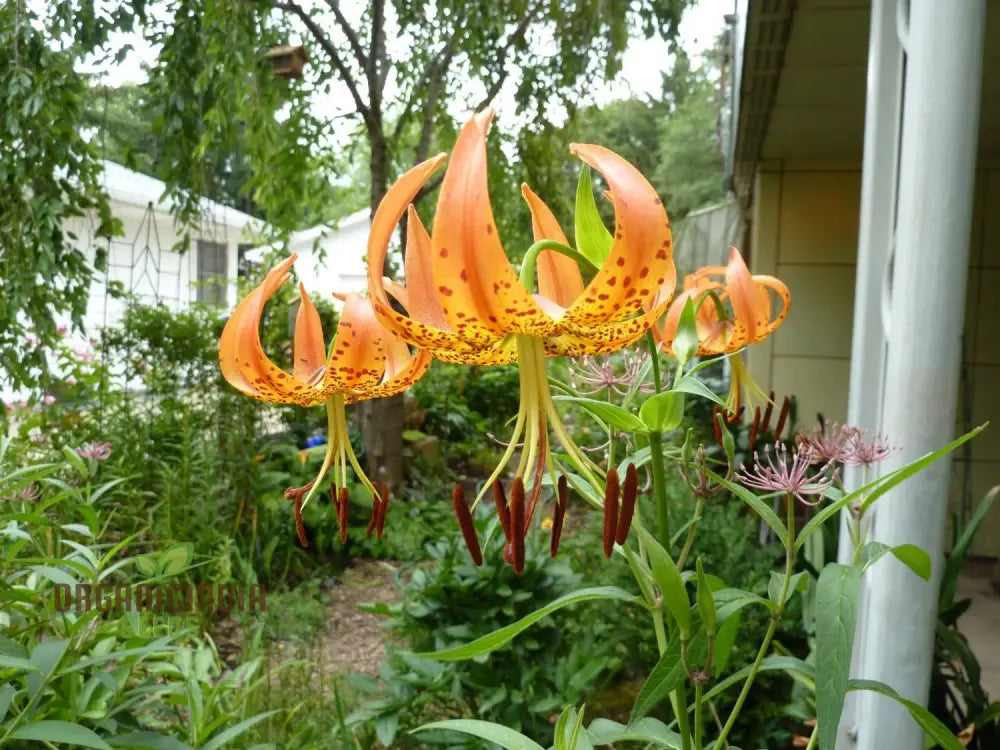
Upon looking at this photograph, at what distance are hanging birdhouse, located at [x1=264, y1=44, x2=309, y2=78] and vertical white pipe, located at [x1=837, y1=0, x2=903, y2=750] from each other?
319 cm

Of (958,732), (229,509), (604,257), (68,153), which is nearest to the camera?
(604,257)

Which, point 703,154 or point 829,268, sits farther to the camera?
point 703,154

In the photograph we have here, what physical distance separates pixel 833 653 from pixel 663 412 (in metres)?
0.19

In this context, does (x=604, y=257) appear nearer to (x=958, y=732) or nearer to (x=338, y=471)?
(x=338, y=471)

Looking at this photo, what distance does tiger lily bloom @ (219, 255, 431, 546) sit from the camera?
66 cm

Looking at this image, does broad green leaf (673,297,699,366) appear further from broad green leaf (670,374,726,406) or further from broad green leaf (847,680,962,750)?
broad green leaf (847,680,962,750)

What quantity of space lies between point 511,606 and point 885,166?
3.71 ft

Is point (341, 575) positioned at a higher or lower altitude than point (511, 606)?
lower

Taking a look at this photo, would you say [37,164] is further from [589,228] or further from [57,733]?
[589,228]

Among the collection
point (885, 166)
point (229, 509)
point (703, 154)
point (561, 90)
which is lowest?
point (229, 509)

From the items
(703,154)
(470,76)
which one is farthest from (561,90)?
(703,154)

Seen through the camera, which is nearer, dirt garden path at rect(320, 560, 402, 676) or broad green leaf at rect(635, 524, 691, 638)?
broad green leaf at rect(635, 524, 691, 638)

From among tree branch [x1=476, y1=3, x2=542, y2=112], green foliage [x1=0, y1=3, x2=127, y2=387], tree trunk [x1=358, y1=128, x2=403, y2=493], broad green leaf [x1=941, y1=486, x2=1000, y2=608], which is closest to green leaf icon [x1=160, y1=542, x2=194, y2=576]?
broad green leaf [x1=941, y1=486, x2=1000, y2=608]

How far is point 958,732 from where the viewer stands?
5.30 feet
